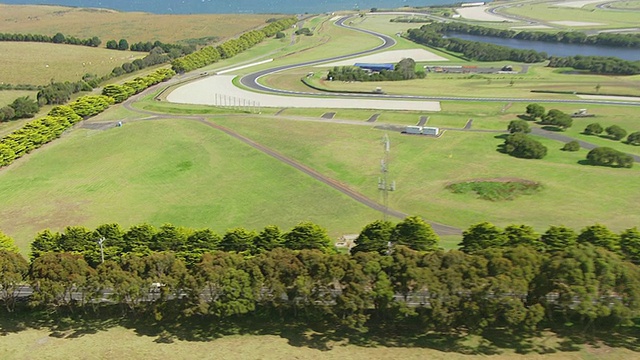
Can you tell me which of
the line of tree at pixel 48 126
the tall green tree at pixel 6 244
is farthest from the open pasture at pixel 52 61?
the tall green tree at pixel 6 244

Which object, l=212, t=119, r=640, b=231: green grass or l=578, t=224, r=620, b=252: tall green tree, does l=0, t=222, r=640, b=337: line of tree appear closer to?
l=578, t=224, r=620, b=252: tall green tree

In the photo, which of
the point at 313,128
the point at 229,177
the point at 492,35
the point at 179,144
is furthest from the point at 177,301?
the point at 492,35

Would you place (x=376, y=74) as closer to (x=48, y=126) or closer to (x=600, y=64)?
(x=600, y=64)

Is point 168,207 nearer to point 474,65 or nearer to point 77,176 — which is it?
point 77,176

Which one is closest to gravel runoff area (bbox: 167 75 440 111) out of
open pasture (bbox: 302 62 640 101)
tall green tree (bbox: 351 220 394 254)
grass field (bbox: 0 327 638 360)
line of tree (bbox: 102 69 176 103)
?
line of tree (bbox: 102 69 176 103)

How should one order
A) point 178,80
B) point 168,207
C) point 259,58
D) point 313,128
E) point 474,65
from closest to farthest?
1. point 168,207
2. point 313,128
3. point 178,80
4. point 474,65
5. point 259,58

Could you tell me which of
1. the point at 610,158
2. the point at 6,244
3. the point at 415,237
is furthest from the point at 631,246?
the point at 6,244
